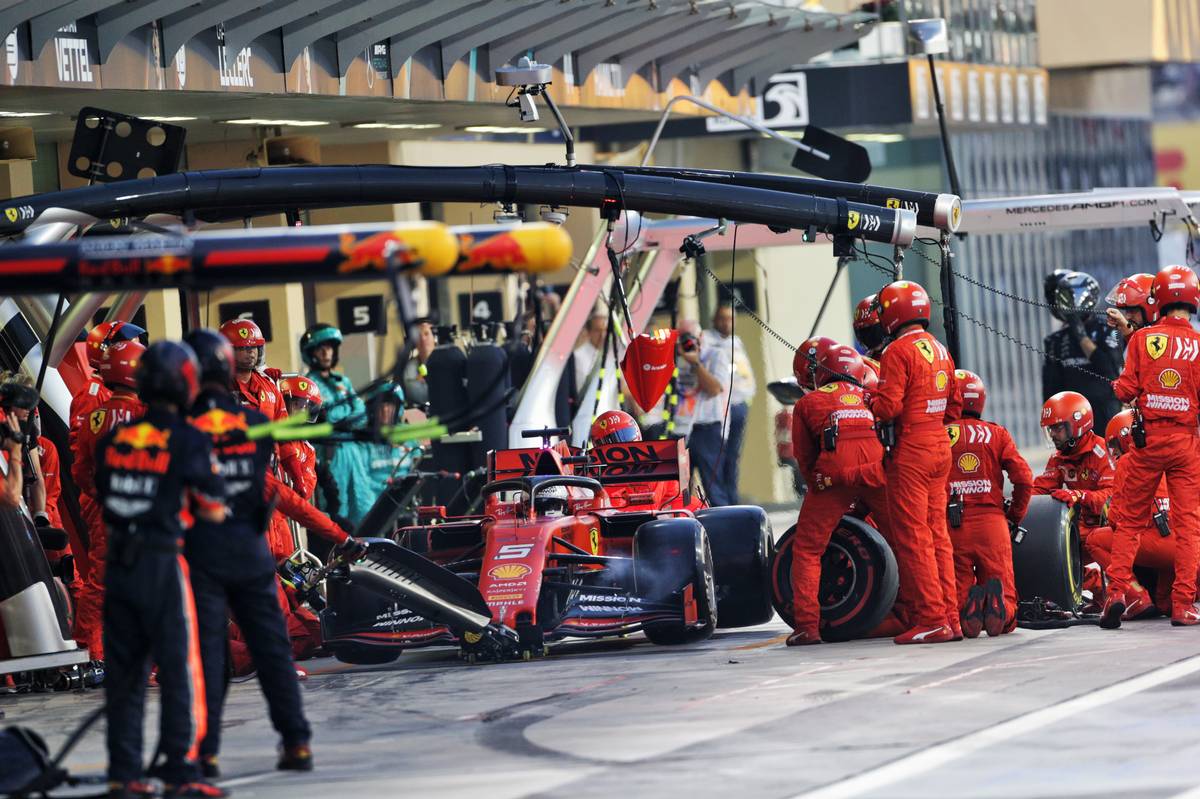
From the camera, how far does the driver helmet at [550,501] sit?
13.8 meters

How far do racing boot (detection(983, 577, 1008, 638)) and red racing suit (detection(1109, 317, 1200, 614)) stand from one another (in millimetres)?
685

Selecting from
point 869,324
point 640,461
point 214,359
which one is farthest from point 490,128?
point 214,359

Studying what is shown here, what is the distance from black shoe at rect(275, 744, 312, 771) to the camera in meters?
9.53

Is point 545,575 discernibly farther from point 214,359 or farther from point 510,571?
point 214,359

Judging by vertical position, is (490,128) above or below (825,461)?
above

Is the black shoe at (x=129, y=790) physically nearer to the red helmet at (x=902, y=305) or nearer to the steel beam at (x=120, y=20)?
the red helmet at (x=902, y=305)

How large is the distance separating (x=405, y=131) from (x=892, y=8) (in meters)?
7.61

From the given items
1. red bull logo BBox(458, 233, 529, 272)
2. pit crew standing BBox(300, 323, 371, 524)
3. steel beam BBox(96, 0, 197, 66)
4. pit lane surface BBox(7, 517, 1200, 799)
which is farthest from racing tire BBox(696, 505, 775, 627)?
red bull logo BBox(458, 233, 529, 272)

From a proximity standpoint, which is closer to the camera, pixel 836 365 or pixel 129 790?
pixel 129 790

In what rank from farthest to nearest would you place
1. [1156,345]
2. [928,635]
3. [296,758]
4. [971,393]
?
1. [971,393]
2. [1156,345]
3. [928,635]
4. [296,758]

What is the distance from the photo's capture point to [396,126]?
2052 cm

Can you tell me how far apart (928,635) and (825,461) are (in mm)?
1151

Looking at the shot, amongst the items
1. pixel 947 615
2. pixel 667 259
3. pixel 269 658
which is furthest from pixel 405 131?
pixel 269 658

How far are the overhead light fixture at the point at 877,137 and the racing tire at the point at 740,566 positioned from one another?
1369 cm
